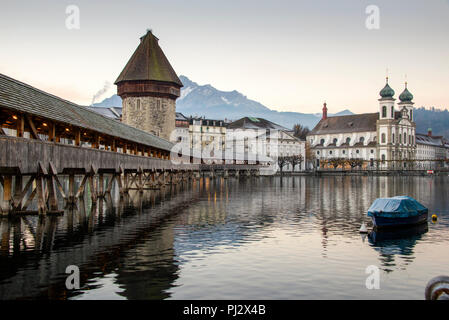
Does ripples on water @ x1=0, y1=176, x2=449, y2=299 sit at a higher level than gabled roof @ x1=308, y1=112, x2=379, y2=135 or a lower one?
lower

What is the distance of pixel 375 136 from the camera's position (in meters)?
165

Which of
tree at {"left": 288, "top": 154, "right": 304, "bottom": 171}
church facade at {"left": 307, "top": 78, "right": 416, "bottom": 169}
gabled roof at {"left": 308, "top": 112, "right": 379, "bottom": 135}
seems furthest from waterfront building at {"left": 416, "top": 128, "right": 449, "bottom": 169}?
tree at {"left": 288, "top": 154, "right": 304, "bottom": 171}

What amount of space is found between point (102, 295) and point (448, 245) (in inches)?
578

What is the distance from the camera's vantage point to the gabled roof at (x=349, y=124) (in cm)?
16975

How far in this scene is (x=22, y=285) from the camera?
12.4 metres

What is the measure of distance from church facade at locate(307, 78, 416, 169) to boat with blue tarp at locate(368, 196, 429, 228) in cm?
12796

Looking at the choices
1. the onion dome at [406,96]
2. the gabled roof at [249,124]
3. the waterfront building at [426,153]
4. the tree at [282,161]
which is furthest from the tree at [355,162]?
the onion dome at [406,96]

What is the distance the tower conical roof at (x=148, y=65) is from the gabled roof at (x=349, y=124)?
10324 cm

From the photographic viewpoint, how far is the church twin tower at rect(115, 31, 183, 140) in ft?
260

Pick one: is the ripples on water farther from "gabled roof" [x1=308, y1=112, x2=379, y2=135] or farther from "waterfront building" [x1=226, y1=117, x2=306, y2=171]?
"gabled roof" [x1=308, y1=112, x2=379, y2=135]

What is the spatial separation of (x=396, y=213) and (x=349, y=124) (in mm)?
156844

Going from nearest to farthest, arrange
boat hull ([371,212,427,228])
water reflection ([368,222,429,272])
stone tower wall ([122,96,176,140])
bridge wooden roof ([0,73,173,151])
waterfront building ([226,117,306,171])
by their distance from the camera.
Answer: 1. water reflection ([368,222,429,272])
2. bridge wooden roof ([0,73,173,151])
3. boat hull ([371,212,427,228])
4. stone tower wall ([122,96,176,140])
5. waterfront building ([226,117,306,171])
